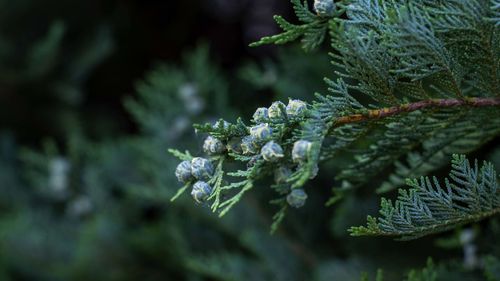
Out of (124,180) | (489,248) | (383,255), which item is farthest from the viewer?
(124,180)

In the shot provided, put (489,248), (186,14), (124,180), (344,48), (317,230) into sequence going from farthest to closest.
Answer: (186,14)
(124,180)
(317,230)
(489,248)
(344,48)

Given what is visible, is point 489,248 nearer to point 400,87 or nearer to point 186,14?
point 400,87

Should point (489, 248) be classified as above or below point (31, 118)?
below

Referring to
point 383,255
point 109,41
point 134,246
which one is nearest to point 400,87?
point 383,255

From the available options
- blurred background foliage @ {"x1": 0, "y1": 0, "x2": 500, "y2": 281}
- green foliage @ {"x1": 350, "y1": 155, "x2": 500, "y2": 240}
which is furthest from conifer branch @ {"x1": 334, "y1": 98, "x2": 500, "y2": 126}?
blurred background foliage @ {"x1": 0, "y1": 0, "x2": 500, "y2": 281}

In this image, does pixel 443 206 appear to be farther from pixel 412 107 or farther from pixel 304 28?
pixel 304 28

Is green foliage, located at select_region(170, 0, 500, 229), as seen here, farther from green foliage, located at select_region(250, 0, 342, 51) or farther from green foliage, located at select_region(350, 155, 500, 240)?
green foliage, located at select_region(350, 155, 500, 240)

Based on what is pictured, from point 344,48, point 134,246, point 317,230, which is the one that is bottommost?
point 344,48

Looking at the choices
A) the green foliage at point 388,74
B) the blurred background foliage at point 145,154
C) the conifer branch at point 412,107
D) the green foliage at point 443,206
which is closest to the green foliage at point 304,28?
the green foliage at point 388,74
